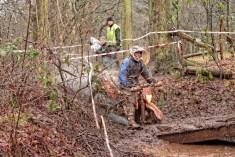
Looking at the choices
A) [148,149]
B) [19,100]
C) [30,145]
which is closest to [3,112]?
[19,100]

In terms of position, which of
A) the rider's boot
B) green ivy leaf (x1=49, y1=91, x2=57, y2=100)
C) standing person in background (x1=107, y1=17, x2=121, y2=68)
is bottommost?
the rider's boot

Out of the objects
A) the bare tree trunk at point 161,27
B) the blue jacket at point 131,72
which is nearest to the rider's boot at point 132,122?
the blue jacket at point 131,72

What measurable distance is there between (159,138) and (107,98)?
173cm

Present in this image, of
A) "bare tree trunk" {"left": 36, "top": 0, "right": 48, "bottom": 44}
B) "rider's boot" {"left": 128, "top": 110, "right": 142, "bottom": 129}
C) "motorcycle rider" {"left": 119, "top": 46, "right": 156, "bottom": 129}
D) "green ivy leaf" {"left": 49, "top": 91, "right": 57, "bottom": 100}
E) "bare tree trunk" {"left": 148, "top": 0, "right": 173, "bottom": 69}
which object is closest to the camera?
"green ivy leaf" {"left": 49, "top": 91, "right": 57, "bottom": 100}

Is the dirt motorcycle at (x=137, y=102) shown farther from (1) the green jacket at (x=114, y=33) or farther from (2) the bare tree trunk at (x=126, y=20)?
(2) the bare tree trunk at (x=126, y=20)

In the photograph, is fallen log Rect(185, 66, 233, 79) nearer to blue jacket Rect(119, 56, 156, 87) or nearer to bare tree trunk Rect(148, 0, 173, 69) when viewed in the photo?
bare tree trunk Rect(148, 0, 173, 69)

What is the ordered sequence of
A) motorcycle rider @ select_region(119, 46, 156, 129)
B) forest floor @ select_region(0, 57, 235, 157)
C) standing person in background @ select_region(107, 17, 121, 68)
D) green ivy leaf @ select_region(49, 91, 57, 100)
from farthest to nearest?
standing person in background @ select_region(107, 17, 121, 68) < motorcycle rider @ select_region(119, 46, 156, 129) < green ivy leaf @ select_region(49, 91, 57, 100) < forest floor @ select_region(0, 57, 235, 157)

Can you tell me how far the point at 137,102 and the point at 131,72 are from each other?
2.82 feet

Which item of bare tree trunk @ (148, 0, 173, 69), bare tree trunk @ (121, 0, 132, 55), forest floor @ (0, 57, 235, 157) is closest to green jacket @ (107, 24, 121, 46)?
bare tree trunk @ (121, 0, 132, 55)

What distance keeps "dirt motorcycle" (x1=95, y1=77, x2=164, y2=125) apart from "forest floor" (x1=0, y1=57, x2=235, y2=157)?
266 millimetres

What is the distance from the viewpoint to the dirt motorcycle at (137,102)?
10219 mm

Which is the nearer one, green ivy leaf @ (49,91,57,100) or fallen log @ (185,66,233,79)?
green ivy leaf @ (49,91,57,100)

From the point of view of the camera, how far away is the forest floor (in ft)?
19.8

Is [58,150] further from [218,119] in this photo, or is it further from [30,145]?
[218,119]
